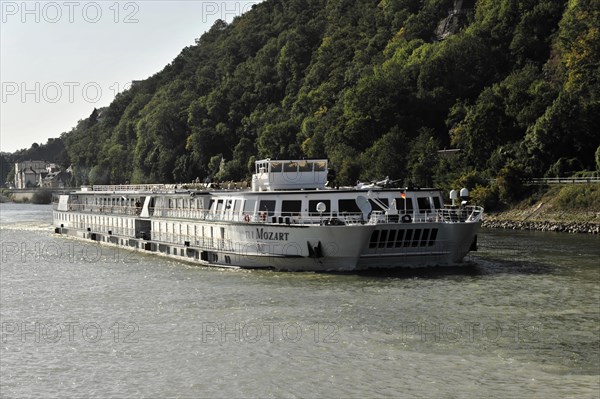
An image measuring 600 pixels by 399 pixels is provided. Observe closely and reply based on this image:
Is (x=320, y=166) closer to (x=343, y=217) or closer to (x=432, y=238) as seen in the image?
(x=343, y=217)

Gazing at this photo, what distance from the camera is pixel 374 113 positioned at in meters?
120

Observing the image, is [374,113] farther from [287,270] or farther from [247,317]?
[247,317]

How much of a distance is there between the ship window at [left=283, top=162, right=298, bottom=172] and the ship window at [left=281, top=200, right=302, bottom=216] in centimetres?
520

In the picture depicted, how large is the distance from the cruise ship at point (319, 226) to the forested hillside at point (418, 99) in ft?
142

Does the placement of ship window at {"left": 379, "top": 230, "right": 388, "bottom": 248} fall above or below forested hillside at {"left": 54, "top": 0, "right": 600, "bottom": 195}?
below

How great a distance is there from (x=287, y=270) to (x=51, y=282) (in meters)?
14.7

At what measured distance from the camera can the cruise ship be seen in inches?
1793

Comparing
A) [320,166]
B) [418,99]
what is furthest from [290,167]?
[418,99]

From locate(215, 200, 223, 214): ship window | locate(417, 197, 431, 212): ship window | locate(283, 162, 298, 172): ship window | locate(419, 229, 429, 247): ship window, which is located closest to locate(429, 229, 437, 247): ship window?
locate(419, 229, 429, 247): ship window

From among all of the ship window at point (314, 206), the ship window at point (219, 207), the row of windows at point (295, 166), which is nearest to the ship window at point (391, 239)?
the ship window at point (314, 206)

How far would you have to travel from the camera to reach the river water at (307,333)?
26.3 meters

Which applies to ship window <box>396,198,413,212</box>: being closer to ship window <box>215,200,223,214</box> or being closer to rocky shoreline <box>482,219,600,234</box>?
ship window <box>215,200,223,214</box>

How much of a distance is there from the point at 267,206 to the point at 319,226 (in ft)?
18.8

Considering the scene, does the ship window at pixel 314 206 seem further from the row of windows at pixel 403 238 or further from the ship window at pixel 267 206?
the row of windows at pixel 403 238
